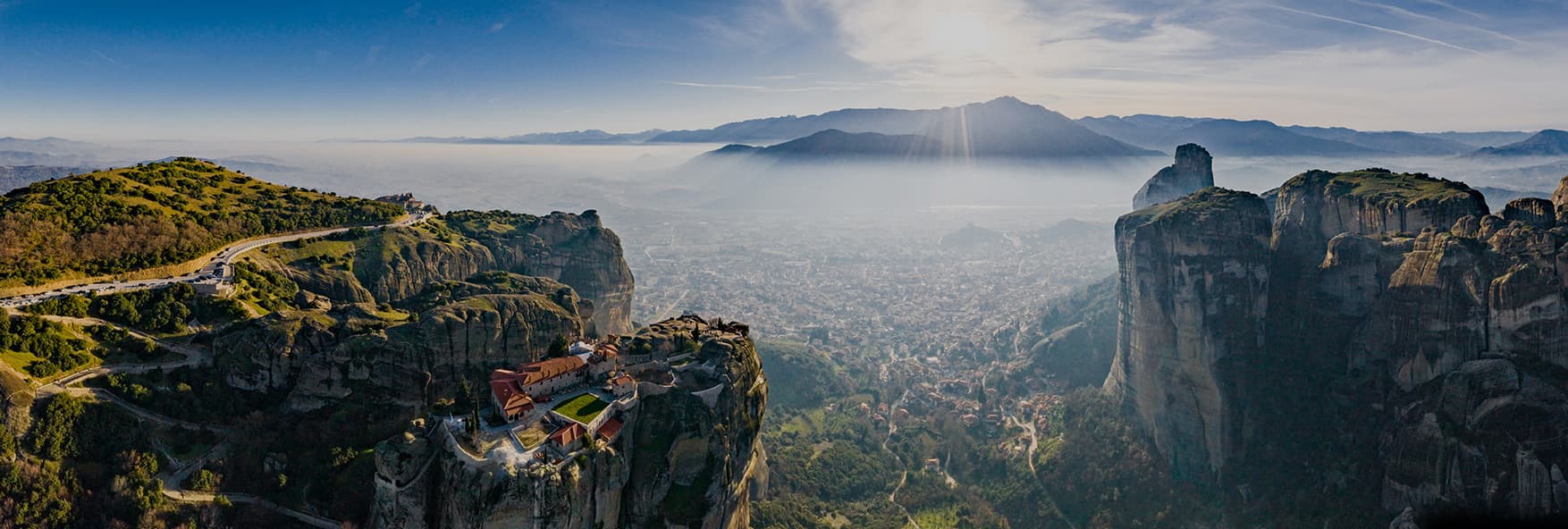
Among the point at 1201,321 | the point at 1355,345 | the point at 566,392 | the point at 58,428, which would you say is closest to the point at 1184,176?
the point at 1201,321

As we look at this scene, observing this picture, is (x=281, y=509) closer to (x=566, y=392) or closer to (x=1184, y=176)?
(x=566, y=392)

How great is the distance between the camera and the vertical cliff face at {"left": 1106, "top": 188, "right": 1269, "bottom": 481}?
58.5 metres

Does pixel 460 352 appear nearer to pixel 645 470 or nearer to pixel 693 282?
pixel 645 470

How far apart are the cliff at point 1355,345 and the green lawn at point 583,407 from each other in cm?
4720

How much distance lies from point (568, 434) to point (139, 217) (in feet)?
133

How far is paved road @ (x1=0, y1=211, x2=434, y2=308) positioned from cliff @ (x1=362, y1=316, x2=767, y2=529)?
2395 centimetres

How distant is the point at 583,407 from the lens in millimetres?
36844

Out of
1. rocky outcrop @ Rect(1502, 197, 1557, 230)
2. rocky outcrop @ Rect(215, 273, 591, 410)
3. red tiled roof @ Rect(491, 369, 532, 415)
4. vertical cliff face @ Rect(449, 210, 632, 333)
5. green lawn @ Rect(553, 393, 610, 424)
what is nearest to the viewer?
red tiled roof @ Rect(491, 369, 532, 415)

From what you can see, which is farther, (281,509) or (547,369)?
Answer: (547,369)

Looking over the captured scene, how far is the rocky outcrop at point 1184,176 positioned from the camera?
336ft

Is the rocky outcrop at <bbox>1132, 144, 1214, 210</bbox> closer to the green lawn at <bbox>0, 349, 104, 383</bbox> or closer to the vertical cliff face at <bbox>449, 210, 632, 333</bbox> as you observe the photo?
the vertical cliff face at <bbox>449, 210, 632, 333</bbox>

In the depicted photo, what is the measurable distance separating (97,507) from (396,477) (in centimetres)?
1383

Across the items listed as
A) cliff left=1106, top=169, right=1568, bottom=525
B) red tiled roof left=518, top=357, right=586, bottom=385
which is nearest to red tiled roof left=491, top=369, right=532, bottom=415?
red tiled roof left=518, top=357, right=586, bottom=385

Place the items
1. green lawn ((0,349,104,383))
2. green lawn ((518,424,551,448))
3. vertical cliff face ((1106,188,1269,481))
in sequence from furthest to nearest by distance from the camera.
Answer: vertical cliff face ((1106,188,1269,481)) → green lawn ((0,349,104,383)) → green lawn ((518,424,551,448))
